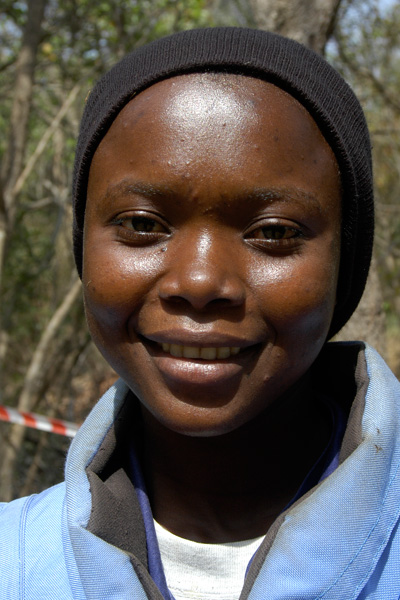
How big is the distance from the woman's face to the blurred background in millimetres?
1529

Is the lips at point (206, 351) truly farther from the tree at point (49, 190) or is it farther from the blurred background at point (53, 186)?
the tree at point (49, 190)

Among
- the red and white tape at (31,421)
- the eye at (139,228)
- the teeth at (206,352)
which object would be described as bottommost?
the red and white tape at (31,421)

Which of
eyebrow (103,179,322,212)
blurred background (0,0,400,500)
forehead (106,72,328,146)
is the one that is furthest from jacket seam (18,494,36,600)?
blurred background (0,0,400,500)

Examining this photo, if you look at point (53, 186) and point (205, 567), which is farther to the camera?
point (53, 186)

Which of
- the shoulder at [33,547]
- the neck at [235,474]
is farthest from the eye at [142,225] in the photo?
the shoulder at [33,547]

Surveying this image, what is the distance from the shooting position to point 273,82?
1.40m

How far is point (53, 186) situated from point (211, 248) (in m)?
4.23

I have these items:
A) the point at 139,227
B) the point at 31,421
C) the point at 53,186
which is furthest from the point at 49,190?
the point at 139,227

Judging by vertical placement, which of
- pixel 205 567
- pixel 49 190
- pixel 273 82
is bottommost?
pixel 205 567

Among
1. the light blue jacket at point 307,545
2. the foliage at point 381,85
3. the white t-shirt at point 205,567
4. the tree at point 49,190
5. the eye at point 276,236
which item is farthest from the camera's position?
the foliage at point 381,85

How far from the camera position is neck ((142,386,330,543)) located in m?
1.50

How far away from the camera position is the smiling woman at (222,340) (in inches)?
50.0

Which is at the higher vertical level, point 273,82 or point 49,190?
point 49,190

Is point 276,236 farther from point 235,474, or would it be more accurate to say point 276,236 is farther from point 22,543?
point 22,543
